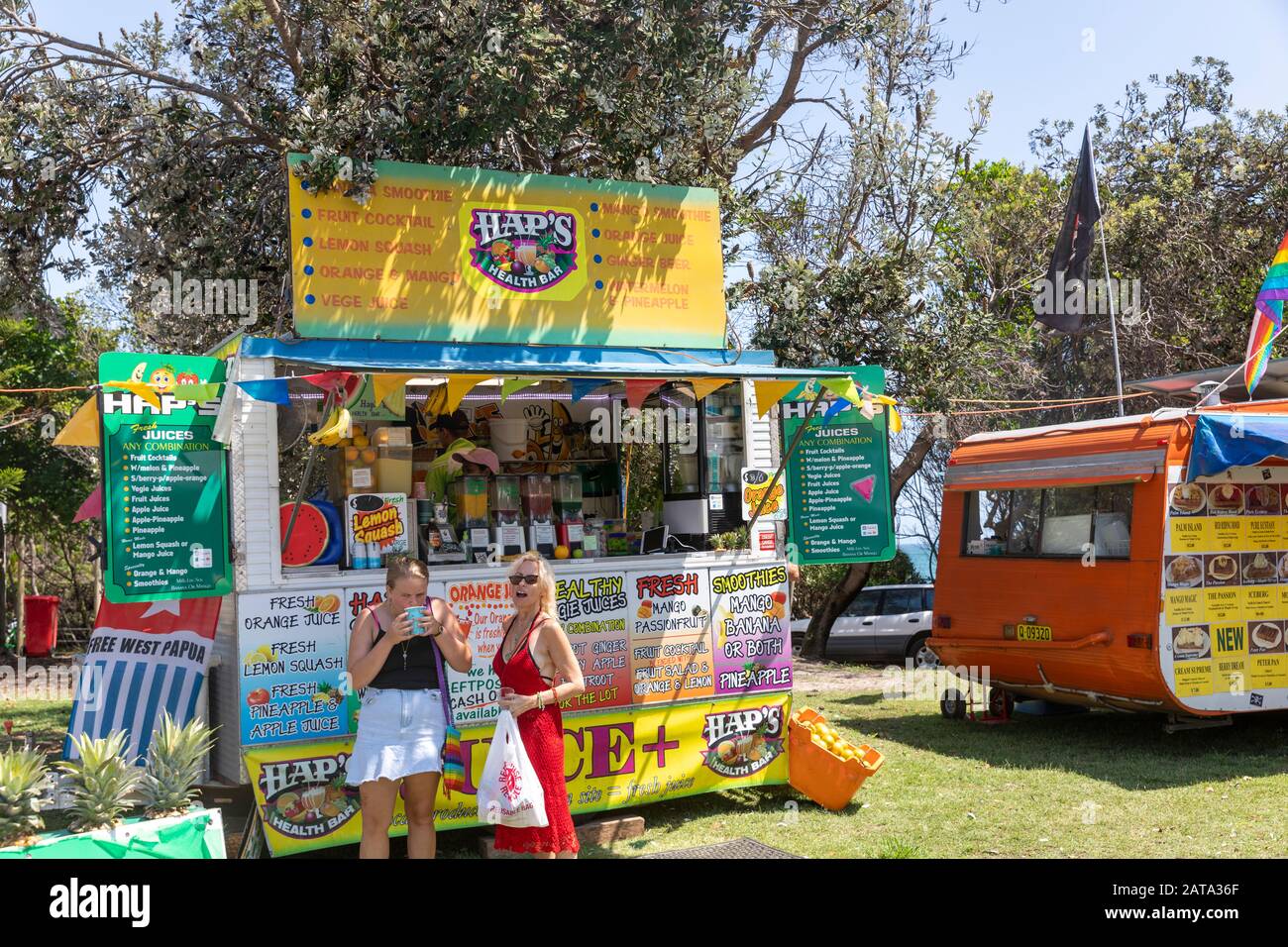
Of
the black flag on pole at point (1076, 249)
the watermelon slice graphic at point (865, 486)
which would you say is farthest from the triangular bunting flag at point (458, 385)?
the black flag on pole at point (1076, 249)

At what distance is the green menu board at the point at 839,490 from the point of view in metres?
8.80

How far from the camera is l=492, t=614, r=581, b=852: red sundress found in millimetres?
5629

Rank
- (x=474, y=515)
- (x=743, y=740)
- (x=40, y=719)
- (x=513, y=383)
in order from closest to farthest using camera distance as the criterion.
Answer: (x=513, y=383) → (x=474, y=515) → (x=743, y=740) → (x=40, y=719)

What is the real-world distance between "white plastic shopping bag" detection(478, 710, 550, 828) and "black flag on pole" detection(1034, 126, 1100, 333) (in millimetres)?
10310

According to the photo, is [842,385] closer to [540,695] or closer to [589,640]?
[589,640]

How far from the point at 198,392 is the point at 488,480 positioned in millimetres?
1968

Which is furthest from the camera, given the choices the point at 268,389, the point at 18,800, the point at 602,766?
the point at 602,766

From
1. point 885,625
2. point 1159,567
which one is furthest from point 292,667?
point 885,625

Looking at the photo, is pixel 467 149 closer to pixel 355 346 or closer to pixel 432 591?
pixel 355 346

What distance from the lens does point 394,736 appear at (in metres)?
5.59

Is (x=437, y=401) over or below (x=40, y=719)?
over

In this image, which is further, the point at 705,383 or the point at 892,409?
the point at 892,409

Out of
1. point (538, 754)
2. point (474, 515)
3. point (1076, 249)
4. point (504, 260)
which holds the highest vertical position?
point (1076, 249)

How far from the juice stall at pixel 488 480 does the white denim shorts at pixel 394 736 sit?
53.8 inches
